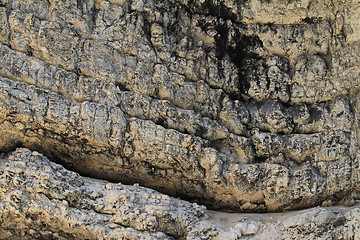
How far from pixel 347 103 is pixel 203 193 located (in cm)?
374

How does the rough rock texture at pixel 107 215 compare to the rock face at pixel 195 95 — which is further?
the rock face at pixel 195 95

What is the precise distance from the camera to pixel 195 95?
30.3 feet

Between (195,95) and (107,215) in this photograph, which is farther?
(195,95)

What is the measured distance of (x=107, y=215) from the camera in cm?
732

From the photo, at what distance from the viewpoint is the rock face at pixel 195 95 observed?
7926 mm

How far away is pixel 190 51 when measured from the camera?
31.1ft

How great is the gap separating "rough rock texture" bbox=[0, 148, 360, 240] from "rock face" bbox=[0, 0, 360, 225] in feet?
1.61

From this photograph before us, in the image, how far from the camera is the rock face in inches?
312

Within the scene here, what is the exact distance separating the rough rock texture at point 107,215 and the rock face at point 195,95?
0.49 m

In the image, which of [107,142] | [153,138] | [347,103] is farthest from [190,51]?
[347,103]

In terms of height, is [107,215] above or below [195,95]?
below

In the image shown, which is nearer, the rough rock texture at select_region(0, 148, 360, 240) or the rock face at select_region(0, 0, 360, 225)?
the rough rock texture at select_region(0, 148, 360, 240)

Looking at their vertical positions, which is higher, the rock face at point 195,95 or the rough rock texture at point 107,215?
the rock face at point 195,95

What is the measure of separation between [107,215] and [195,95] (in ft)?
11.0
